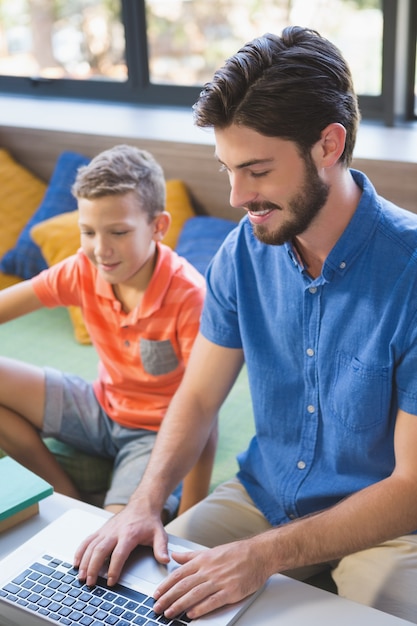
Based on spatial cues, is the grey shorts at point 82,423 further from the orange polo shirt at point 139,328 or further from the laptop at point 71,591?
the laptop at point 71,591

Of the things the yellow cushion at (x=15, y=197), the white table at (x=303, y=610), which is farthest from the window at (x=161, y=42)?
the white table at (x=303, y=610)

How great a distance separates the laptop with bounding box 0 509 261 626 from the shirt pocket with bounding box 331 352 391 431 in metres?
0.31

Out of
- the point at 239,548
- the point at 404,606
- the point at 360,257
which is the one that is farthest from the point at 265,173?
the point at 404,606

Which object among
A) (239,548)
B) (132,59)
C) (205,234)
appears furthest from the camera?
(132,59)

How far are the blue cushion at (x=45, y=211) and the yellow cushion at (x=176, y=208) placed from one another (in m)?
0.40

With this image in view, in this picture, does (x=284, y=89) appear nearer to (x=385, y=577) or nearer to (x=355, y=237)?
(x=355, y=237)

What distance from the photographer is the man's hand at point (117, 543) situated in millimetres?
1078

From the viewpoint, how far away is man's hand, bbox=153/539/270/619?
3.33 ft

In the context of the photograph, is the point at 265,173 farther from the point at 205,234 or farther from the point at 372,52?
the point at 372,52

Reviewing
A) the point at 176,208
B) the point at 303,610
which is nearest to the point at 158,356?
the point at 303,610

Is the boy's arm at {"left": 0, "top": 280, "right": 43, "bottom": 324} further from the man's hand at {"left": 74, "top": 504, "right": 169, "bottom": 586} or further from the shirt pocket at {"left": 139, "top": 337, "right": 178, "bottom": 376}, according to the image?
the man's hand at {"left": 74, "top": 504, "right": 169, "bottom": 586}

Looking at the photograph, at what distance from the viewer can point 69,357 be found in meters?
2.51

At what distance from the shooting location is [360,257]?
49.8 inches

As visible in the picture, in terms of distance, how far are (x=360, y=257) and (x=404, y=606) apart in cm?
50
